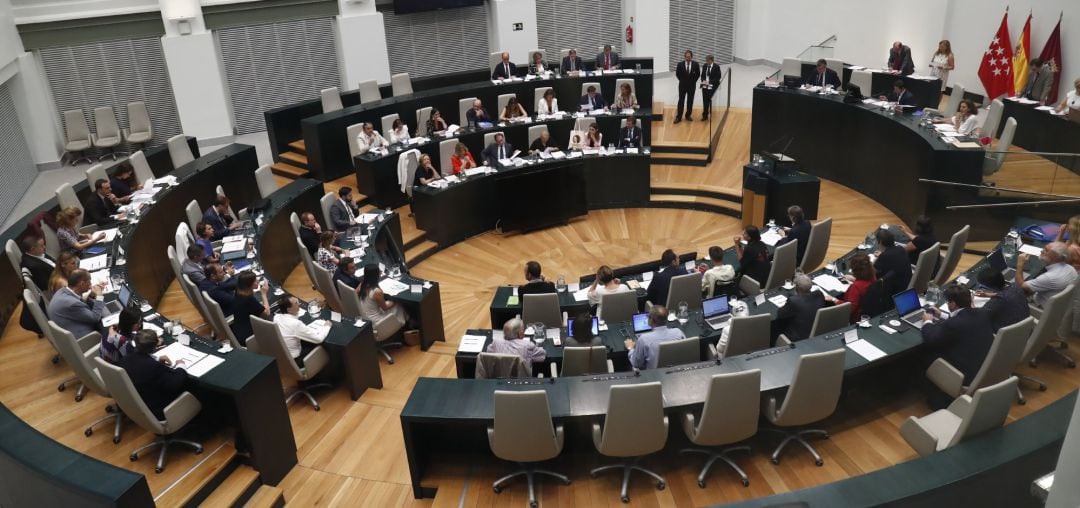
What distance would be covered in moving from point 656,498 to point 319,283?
5.42 meters

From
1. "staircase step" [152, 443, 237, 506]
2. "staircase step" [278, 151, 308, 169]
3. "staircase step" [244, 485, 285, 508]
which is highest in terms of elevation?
"staircase step" [278, 151, 308, 169]

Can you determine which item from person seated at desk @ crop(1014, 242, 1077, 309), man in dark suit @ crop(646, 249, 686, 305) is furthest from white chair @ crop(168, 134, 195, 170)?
person seated at desk @ crop(1014, 242, 1077, 309)

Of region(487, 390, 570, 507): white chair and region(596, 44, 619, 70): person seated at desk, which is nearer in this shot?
region(487, 390, 570, 507): white chair

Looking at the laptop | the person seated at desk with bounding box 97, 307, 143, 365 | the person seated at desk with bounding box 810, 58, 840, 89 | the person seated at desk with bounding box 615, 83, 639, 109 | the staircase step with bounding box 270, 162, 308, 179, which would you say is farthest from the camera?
the person seated at desk with bounding box 615, 83, 639, 109

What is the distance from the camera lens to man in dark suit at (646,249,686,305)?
8430 mm

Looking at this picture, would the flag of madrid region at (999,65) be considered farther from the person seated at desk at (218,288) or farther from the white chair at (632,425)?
the person seated at desk at (218,288)

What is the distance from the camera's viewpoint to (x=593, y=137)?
13.7 metres

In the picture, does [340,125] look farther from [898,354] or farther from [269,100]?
[898,354]

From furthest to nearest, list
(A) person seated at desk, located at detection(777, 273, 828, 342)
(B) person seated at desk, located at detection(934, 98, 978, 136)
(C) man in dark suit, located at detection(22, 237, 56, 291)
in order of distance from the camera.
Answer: (B) person seated at desk, located at detection(934, 98, 978, 136)
(C) man in dark suit, located at detection(22, 237, 56, 291)
(A) person seated at desk, located at detection(777, 273, 828, 342)

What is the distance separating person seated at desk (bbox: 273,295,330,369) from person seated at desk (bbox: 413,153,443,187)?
499 centimetres

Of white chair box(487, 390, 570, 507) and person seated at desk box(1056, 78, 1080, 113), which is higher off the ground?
person seated at desk box(1056, 78, 1080, 113)

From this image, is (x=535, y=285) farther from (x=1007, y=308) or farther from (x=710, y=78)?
(x=710, y=78)

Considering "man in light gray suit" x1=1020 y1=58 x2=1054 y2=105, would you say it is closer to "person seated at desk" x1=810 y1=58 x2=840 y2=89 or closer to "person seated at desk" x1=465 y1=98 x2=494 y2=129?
"person seated at desk" x1=810 y1=58 x2=840 y2=89

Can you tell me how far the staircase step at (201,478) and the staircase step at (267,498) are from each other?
1.00 feet
